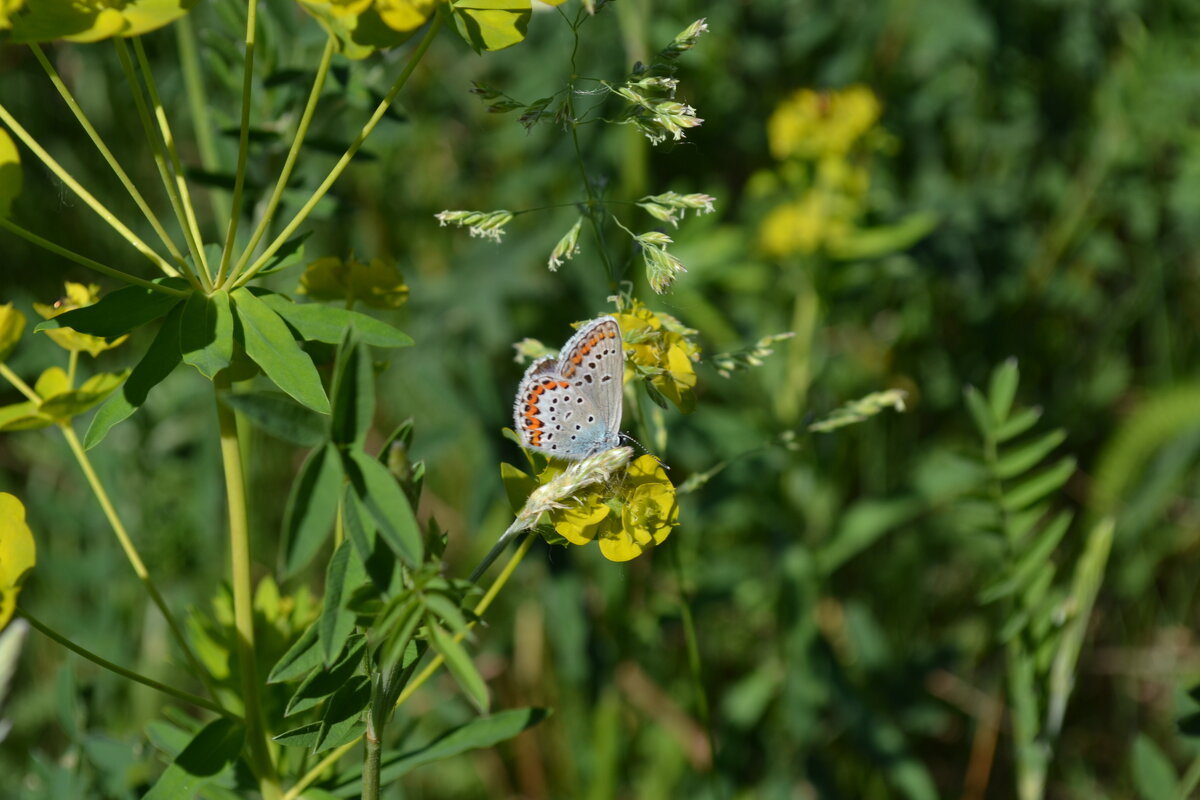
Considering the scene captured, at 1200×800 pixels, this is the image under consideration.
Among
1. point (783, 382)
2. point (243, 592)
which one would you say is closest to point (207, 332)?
point (243, 592)

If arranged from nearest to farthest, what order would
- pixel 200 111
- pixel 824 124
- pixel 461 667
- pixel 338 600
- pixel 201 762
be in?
1. pixel 461 667
2. pixel 338 600
3. pixel 201 762
4. pixel 200 111
5. pixel 824 124

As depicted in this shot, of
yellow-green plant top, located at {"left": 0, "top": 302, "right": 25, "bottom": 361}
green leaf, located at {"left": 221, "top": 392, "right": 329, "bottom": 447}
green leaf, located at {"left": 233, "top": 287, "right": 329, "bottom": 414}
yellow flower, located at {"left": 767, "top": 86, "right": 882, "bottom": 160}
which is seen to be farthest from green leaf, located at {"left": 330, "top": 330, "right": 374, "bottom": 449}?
yellow flower, located at {"left": 767, "top": 86, "right": 882, "bottom": 160}

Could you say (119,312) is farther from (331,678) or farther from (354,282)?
(331,678)

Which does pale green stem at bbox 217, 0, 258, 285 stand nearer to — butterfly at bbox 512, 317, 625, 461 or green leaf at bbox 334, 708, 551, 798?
butterfly at bbox 512, 317, 625, 461

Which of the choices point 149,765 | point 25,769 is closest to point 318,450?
point 149,765

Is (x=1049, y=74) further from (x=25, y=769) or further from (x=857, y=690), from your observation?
→ (x=25, y=769)
